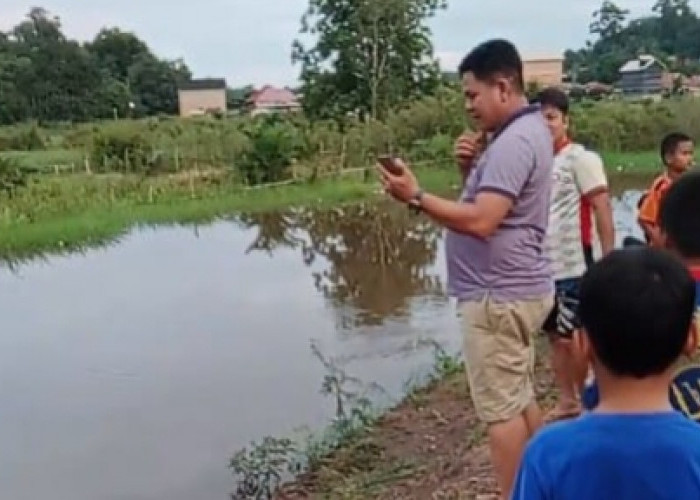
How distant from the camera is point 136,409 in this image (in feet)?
22.6

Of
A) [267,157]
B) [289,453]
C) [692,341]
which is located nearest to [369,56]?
[267,157]

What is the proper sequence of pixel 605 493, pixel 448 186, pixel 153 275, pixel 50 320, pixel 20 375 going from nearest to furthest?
pixel 605 493
pixel 20 375
pixel 50 320
pixel 153 275
pixel 448 186

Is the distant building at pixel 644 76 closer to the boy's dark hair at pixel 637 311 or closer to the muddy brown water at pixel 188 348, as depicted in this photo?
the muddy brown water at pixel 188 348

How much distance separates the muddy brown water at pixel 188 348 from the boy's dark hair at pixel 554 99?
2.42 m

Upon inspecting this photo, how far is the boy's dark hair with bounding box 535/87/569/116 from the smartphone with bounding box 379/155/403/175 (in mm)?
1501

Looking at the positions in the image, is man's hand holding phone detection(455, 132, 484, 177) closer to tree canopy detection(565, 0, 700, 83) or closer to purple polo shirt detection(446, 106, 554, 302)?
purple polo shirt detection(446, 106, 554, 302)

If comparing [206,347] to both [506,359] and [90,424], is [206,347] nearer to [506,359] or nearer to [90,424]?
[90,424]

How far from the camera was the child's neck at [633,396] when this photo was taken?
1560 millimetres

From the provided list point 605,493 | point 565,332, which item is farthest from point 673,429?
point 565,332

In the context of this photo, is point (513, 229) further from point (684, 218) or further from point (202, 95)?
point (202, 95)

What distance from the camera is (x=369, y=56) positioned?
29109 millimetres

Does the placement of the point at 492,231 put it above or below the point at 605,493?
above

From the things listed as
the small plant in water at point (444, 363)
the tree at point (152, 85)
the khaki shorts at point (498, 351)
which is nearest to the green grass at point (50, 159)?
the small plant in water at point (444, 363)

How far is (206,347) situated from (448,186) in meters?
13.1
